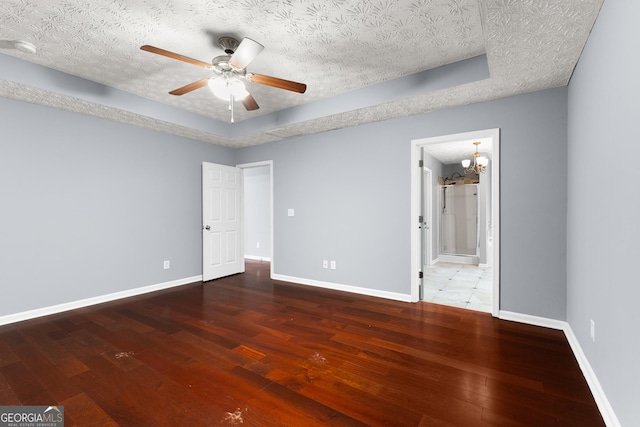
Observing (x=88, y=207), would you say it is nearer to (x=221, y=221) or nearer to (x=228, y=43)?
(x=221, y=221)

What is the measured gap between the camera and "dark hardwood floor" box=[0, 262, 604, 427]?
1.69 meters

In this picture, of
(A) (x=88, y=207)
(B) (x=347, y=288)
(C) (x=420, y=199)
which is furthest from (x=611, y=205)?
(A) (x=88, y=207)

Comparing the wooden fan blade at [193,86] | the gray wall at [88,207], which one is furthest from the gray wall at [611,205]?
the gray wall at [88,207]

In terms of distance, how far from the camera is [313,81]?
3.30 meters

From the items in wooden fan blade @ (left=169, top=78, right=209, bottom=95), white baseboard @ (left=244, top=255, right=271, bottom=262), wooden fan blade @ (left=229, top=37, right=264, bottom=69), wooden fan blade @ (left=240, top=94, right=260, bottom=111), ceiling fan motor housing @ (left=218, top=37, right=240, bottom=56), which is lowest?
white baseboard @ (left=244, top=255, right=271, bottom=262)

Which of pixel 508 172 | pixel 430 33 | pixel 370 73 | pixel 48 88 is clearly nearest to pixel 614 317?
pixel 508 172

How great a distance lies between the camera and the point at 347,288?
426 centimetres

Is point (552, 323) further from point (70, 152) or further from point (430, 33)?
point (70, 152)

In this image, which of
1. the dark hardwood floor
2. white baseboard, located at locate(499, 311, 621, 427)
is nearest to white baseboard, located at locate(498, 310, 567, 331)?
white baseboard, located at locate(499, 311, 621, 427)

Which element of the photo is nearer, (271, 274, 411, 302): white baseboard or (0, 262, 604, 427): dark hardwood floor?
(0, 262, 604, 427): dark hardwood floor

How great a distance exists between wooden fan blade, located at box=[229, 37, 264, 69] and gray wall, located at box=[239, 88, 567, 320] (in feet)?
7.16

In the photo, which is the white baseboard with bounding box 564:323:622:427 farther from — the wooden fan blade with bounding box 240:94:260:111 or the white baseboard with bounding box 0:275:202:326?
the white baseboard with bounding box 0:275:202:326

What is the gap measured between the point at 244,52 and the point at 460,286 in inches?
171

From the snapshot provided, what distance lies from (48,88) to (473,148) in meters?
6.56
